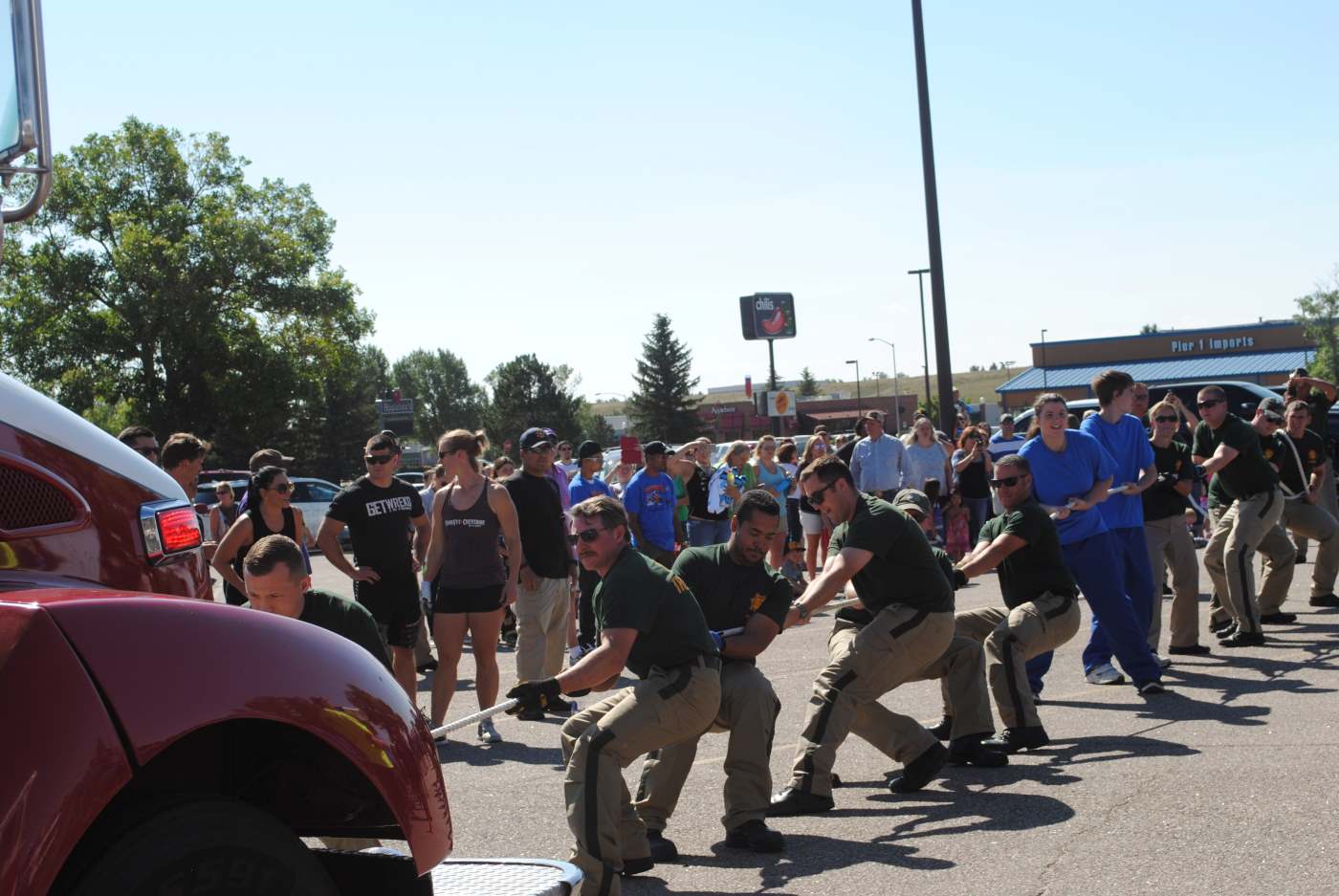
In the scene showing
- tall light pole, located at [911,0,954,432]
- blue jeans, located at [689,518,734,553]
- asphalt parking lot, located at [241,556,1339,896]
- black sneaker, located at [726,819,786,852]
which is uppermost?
tall light pole, located at [911,0,954,432]

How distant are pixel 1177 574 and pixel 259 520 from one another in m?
6.42

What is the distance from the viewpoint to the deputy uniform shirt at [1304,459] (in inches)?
461

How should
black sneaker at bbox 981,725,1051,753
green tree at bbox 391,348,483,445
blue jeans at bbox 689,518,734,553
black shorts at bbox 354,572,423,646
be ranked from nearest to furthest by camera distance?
black sneaker at bbox 981,725,1051,753
black shorts at bbox 354,572,423,646
blue jeans at bbox 689,518,734,553
green tree at bbox 391,348,483,445

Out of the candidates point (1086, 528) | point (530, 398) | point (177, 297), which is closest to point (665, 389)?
point (530, 398)

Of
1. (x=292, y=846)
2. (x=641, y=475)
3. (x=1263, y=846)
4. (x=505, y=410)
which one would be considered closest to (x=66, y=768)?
(x=292, y=846)

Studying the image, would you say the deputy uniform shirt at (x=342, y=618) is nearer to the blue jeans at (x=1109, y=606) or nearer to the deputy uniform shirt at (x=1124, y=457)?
the blue jeans at (x=1109, y=606)

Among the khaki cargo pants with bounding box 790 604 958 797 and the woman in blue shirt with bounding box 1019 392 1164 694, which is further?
the woman in blue shirt with bounding box 1019 392 1164 694

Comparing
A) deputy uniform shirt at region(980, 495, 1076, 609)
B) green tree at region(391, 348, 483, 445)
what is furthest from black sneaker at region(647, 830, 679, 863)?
green tree at region(391, 348, 483, 445)

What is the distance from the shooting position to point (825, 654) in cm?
1118

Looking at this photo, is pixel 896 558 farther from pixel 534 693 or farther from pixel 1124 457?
pixel 1124 457

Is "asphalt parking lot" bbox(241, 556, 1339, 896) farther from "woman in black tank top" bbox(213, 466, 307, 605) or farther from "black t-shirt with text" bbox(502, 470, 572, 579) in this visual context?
"woman in black tank top" bbox(213, 466, 307, 605)

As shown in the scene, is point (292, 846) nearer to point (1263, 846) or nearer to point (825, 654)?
point (1263, 846)

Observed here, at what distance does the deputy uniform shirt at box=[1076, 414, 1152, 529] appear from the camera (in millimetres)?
9453

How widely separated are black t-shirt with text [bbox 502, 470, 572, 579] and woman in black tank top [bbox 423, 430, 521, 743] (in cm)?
81
